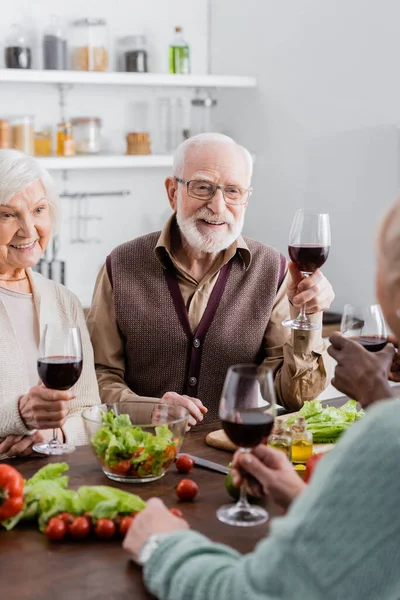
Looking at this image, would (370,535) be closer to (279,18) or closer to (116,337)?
(116,337)

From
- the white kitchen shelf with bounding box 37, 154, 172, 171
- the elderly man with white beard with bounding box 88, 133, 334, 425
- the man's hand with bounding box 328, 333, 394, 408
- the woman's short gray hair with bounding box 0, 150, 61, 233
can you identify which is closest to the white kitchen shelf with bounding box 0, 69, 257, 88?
the white kitchen shelf with bounding box 37, 154, 172, 171

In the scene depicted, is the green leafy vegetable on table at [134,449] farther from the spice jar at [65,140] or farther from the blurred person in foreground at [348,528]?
the spice jar at [65,140]

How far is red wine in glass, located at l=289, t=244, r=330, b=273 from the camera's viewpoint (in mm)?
2373

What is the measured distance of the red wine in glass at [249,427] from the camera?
150cm

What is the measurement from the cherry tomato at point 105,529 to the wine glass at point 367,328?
2.44ft

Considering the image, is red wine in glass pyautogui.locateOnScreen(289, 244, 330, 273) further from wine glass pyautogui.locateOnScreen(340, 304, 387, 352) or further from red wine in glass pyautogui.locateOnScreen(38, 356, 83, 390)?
red wine in glass pyautogui.locateOnScreen(38, 356, 83, 390)

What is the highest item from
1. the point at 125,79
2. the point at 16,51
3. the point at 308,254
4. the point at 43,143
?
the point at 16,51

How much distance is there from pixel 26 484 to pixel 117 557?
1.00 ft

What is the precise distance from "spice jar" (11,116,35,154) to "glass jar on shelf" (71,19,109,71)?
0.44 metres

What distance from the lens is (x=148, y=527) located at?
4.46 feet

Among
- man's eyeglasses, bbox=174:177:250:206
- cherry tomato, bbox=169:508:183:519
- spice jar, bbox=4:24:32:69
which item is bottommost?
cherry tomato, bbox=169:508:183:519

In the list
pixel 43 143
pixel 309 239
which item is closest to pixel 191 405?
pixel 309 239

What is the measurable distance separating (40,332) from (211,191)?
2.61 ft

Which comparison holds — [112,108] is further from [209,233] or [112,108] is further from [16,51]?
[209,233]
